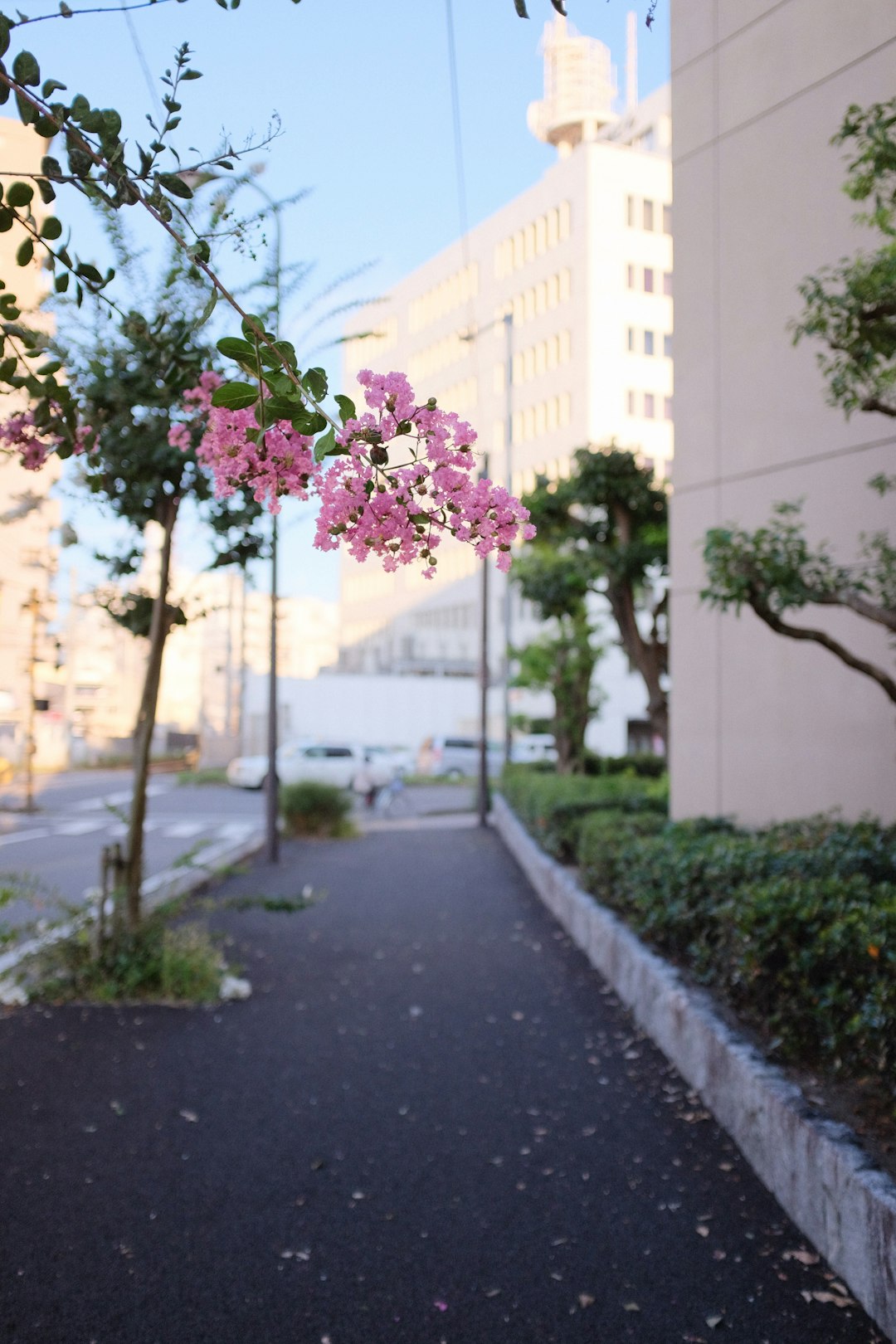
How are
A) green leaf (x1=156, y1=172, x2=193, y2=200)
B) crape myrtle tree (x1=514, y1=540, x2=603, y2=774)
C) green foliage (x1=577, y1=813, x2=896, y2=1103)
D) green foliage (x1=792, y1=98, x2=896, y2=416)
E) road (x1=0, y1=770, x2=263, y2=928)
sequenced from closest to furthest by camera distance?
green leaf (x1=156, y1=172, x2=193, y2=200), green foliage (x1=577, y1=813, x2=896, y2=1103), green foliage (x1=792, y1=98, x2=896, y2=416), road (x1=0, y1=770, x2=263, y2=928), crape myrtle tree (x1=514, y1=540, x2=603, y2=774)

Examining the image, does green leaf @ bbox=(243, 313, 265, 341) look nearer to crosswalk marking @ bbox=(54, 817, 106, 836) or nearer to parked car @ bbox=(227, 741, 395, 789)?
crosswalk marking @ bbox=(54, 817, 106, 836)

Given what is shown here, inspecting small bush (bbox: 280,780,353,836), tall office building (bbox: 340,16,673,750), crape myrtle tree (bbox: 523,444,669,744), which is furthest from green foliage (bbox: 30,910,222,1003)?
tall office building (bbox: 340,16,673,750)

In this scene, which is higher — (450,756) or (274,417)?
(274,417)

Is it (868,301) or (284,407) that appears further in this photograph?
(868,301)

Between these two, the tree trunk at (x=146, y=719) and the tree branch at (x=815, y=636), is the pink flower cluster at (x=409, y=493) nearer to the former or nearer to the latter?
the tree branch at (x=815, y=636)

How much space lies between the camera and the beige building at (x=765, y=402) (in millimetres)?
8531

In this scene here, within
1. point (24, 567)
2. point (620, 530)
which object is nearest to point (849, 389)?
point (24, 567)

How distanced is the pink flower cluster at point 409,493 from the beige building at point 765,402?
655cm

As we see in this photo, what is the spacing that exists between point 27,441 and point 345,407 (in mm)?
1339

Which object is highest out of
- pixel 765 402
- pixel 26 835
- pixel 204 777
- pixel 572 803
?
pixel 765 402

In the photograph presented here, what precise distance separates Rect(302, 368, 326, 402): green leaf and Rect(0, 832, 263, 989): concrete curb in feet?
16.9

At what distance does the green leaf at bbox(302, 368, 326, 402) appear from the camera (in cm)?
206

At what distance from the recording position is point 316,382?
81.4 inches

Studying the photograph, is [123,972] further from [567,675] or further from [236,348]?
[567,675]
